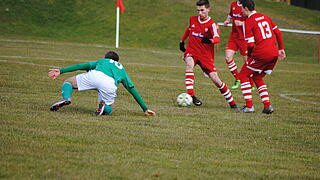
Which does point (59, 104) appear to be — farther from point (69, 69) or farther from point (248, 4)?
point (248, 4)

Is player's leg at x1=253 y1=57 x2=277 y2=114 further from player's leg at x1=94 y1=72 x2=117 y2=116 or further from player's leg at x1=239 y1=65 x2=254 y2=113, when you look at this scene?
player's leg at x1=94 y1=72 x2=117 y2=116

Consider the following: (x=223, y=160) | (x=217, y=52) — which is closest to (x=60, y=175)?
(x=223, y=160)

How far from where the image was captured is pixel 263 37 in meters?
11.2

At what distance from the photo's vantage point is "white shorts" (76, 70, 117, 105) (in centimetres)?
964

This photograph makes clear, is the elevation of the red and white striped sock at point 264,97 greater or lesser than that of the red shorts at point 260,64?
lesser

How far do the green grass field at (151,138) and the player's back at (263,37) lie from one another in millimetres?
1051

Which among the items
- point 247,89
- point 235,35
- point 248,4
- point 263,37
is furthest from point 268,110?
point 235,35

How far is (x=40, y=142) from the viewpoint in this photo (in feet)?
23.8

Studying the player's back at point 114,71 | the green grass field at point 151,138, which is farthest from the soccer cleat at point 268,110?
the player's back at point 114,71

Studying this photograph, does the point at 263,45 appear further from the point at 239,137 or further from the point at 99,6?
the point at 99,6

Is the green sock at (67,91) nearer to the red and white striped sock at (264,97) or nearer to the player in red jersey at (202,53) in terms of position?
the player in red jersey at (202,53)

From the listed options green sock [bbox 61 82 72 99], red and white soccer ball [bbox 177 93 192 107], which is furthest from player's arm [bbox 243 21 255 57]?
green sock [bbox 61 82 72 99]

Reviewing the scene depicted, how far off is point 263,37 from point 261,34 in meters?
0.07

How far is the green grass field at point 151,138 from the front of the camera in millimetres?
6371
